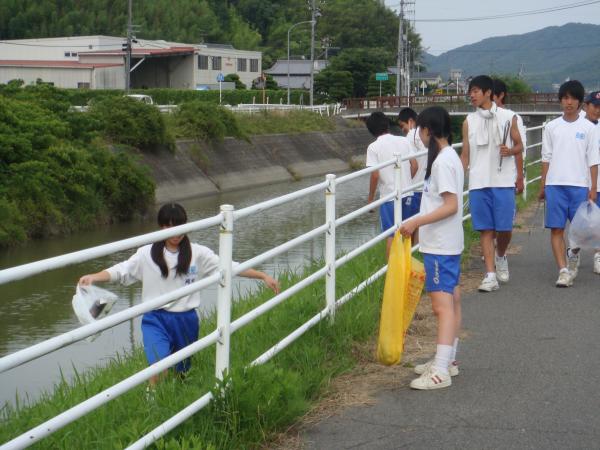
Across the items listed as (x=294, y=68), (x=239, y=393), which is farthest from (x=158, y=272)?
(x=294, y=68)

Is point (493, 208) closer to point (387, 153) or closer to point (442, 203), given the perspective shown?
point (387, 153)

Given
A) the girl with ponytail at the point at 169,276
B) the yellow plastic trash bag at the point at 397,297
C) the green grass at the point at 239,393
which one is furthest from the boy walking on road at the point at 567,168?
the girl with ponytail at the point at 169,276

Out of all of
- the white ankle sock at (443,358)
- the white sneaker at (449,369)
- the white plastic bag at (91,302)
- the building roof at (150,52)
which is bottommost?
the white sneaker at (449,369)

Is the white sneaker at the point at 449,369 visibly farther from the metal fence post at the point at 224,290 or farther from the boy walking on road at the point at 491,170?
the boy walking on road at the point at 491,170

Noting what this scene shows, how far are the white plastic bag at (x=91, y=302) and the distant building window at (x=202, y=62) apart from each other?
221ft

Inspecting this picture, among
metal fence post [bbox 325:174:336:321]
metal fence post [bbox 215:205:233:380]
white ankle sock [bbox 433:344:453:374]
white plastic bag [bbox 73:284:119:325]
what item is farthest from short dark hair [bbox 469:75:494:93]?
white plastic bag [bbox 73:284:119:325]

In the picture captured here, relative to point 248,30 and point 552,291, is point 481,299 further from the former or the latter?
point 248,30

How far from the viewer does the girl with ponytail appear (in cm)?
523

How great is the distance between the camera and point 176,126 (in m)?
37.5

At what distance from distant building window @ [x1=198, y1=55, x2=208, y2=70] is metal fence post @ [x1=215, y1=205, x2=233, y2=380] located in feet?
220

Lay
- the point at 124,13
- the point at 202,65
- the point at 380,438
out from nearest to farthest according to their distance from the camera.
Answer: the point at 380,438
the point at 202,65
the point at 124,13

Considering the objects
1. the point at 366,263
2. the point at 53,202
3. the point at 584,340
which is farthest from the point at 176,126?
the point at 584,340

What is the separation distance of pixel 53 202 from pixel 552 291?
54.6ft

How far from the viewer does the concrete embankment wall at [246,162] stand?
32953 mm
